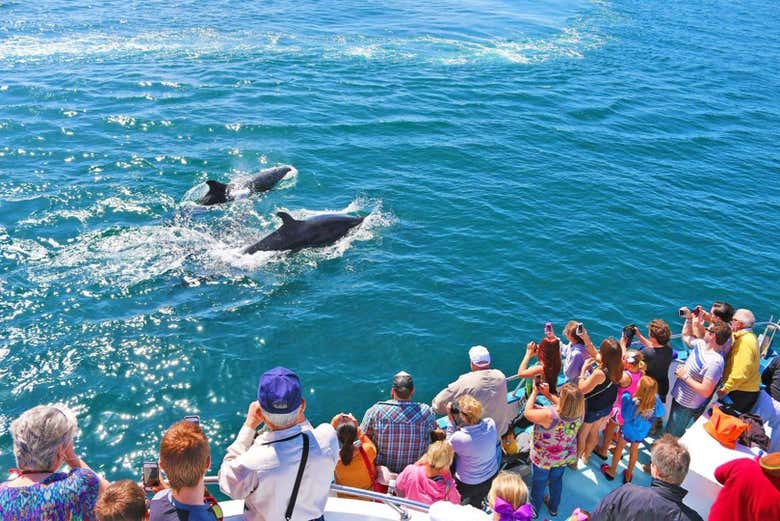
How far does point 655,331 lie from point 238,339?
907 cm

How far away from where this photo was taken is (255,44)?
1515 inches

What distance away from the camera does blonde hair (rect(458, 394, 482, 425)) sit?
296 inches

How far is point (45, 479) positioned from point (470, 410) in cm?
457

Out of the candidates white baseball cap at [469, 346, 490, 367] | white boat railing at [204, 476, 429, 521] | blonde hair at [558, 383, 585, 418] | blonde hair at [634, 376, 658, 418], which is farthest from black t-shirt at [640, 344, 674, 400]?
white boat railing at [204, 476, 429, 521]

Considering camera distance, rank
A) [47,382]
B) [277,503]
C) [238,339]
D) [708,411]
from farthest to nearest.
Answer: [238,339]
[47,382]
[708,411]
[277,503]

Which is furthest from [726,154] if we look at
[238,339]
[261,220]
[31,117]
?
[31,117]

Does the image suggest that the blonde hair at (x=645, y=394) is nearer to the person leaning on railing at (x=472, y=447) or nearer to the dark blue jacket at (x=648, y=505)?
the person leaning on railing at (x=472, y=447)

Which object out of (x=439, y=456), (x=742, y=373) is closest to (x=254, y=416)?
→ (x=439, y=456)

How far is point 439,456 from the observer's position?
7.04 meters

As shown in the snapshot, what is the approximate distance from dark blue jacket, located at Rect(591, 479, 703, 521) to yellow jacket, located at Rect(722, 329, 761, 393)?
4.27m

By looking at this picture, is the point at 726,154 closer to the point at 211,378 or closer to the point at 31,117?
the point at 211,378

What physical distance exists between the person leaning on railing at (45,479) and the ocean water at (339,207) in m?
5.90

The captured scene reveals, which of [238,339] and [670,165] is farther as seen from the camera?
[670,165]

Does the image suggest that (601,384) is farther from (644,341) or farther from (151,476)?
(151,476)
